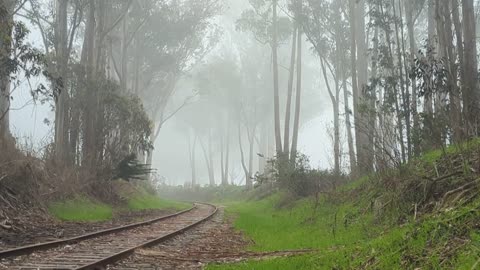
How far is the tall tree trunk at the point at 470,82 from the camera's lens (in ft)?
33.5

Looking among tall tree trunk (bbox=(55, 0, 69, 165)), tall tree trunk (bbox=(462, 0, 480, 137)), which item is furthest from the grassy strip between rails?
tall tree trunk (bbox=(55, 0, 69, 165))

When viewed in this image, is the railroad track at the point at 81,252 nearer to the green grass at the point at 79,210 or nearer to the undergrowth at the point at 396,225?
the undergrowth at the point at 396,225

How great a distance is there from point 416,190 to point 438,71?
16.1ft

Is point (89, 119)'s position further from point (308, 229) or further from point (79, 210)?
point (308, 229)

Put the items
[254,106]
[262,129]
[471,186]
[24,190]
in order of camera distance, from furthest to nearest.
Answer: [262,129] < [254,106] < [24,190] < [471,186]

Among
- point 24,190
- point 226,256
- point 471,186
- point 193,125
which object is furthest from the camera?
point 193,125

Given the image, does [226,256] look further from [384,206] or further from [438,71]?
[438,71]

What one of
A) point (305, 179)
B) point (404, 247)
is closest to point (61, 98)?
point (305, 179)

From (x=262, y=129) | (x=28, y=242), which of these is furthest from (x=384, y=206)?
(x=262, y=129)

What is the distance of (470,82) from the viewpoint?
1177 cm

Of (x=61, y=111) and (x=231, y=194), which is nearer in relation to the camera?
(x=61, y=111)

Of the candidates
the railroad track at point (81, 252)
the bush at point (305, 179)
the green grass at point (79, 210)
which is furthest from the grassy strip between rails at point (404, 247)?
the bush at point (305, 179)

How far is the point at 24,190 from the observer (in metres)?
13.5

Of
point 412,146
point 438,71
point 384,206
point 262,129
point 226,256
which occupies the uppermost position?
point 262,129
